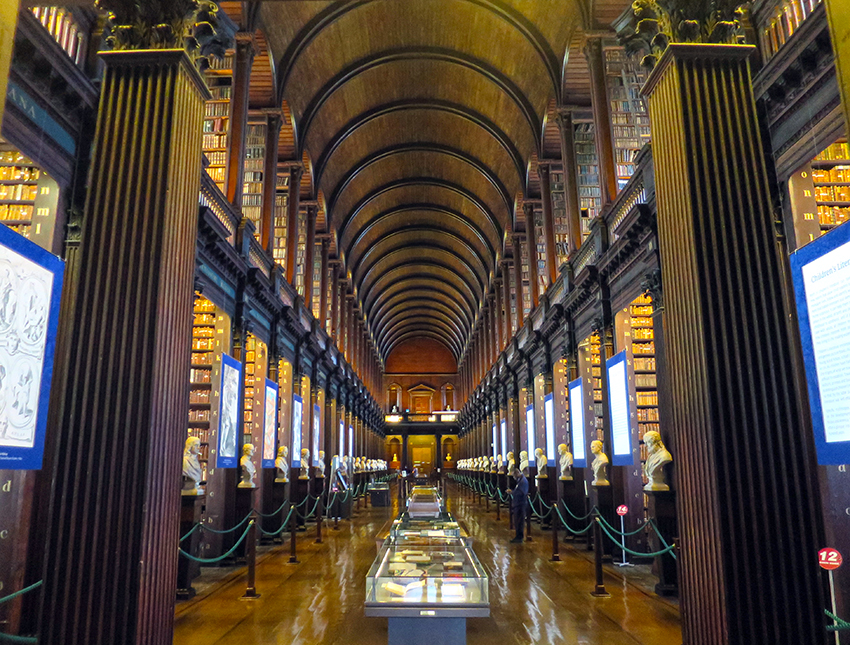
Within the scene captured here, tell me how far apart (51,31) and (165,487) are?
3.92 meters

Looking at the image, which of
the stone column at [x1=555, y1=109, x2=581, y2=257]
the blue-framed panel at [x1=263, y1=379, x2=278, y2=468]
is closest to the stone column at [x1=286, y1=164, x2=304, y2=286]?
the blue-framed panel at [x1=263, y1=379, x2=278, y2=468]

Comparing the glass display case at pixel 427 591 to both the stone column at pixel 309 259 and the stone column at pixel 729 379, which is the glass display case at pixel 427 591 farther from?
the stone column at pixel 309 259

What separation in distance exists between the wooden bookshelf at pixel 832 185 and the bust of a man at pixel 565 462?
5.89m

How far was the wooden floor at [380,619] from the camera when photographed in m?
4.44

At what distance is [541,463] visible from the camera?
11406 millimetres

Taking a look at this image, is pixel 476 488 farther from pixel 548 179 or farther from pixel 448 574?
pixel 448 574

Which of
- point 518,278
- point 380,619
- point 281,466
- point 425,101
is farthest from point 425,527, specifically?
point 425,101

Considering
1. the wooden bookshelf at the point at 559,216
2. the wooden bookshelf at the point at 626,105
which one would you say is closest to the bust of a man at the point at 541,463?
the wooden bookshelf at the point at 559,216

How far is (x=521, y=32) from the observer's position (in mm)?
12055

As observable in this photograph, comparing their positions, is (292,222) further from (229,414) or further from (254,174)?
(229,414)

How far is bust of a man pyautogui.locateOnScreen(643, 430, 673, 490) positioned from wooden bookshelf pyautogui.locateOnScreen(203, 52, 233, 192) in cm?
723

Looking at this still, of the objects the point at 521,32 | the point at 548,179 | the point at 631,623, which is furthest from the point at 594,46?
the point at 631,623

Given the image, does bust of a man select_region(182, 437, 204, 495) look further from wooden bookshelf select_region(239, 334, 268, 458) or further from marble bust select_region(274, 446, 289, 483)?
marble bust select_region(274, 446, 289, 483)

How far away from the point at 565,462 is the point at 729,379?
23.1 feet
